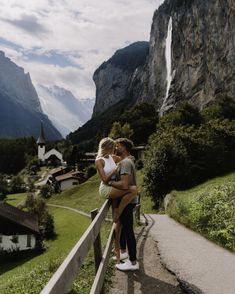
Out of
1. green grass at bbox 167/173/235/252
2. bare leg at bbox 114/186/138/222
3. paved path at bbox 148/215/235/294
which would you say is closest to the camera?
paved path at bbox 148/215/235/294

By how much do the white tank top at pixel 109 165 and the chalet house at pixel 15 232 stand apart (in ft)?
110

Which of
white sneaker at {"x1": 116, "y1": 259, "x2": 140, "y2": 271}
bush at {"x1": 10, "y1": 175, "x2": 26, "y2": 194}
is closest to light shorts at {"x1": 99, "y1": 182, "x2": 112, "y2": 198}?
white sneaker at {"x1": 116, "y1": 259, "x2": 140, "y2": 271}

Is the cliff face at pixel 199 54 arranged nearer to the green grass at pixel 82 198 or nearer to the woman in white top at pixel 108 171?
the green grass at pixel 82 198

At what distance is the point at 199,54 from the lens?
115188 mm

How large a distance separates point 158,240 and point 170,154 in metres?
25.3

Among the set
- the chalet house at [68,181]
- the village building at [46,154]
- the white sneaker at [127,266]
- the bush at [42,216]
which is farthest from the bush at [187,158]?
the village building at [46,154]

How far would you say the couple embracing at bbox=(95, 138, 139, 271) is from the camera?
863 centimetres

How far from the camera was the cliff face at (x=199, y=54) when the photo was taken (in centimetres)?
9819

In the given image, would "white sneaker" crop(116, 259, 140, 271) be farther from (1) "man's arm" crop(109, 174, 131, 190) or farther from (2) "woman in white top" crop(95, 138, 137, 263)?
(1) "man's arm" crop(109, 174, 131, 190)

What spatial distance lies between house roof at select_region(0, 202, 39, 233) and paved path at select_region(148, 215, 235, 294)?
28420 millimetres

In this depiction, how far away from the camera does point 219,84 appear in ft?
332

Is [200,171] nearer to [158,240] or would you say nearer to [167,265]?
[158,240]

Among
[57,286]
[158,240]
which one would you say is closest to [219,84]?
[158,240]

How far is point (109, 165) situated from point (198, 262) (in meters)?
3.64
